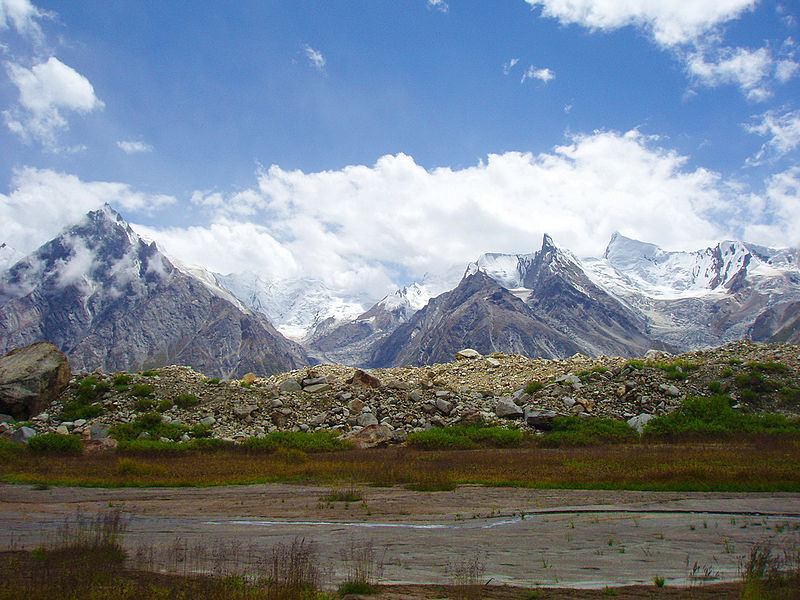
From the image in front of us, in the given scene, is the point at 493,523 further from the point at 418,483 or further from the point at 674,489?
the point at 674,489

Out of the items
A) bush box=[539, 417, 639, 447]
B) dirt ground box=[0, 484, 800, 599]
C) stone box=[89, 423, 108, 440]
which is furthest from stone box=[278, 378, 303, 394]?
dirt ground box=[0, 484, 800, 599]

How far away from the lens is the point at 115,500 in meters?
17.7

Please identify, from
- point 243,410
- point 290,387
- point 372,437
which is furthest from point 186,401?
point 372,437

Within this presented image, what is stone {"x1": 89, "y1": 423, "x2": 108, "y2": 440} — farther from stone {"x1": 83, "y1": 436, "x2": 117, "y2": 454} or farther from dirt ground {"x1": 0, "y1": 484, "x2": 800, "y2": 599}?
dirt ground {"x1": 0, "y1": 484, "x2": 800, "y2": 599}

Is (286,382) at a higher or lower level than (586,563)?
higher

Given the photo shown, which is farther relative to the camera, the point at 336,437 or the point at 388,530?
the point at 336,437

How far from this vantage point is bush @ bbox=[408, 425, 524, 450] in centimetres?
2922

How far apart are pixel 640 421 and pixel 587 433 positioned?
4039 mm

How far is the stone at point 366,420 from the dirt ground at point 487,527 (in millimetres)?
13911

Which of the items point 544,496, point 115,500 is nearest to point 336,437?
point 115,500

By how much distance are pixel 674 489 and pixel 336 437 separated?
18.8 meters

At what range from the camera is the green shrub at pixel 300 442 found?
29.0m

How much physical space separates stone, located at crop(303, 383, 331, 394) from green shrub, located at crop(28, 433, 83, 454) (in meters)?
15.0

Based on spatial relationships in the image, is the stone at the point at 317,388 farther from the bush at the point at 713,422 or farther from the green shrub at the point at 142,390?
the bush at the point at 713,422
